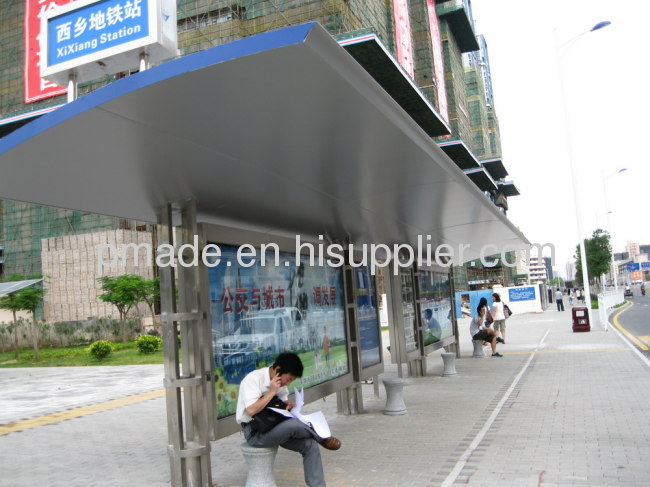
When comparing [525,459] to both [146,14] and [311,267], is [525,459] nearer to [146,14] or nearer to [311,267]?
[311,267]

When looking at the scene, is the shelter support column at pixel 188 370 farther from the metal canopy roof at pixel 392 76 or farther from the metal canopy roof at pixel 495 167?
the metal canopy roof at pixel 495 167

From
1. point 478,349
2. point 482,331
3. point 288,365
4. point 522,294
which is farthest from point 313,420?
A: point 522,294

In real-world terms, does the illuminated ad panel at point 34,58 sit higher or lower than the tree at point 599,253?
higher

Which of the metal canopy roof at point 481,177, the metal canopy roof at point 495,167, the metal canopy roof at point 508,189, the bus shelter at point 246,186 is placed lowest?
the bus shelter at point 246,186

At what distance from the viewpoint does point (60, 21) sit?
33.7 feet

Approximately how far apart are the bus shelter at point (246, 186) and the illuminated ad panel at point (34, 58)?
36.9 metres

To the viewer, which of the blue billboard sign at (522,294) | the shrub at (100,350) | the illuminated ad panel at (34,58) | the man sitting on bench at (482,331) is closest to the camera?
the man sitting on bench at (482,331)

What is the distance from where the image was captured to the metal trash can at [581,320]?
66.6 feet

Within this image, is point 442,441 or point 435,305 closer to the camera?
point 442,441

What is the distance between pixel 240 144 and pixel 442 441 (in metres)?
4.15

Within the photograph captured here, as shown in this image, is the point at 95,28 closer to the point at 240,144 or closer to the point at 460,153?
the point at 240,144

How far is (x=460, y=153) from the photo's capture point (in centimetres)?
5928

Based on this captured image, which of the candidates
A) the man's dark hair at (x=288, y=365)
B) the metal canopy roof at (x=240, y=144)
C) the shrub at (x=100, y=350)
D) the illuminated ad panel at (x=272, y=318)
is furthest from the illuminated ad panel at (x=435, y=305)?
the shrub at (x=100, y=350)

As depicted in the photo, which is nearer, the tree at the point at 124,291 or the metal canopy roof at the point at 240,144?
the metal canopy roof at the point at 240,144
